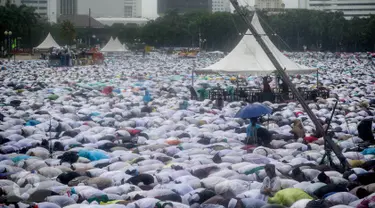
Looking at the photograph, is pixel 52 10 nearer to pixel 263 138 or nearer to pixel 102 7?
pixel 102 7

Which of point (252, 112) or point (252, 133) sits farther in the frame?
point (252, 133)

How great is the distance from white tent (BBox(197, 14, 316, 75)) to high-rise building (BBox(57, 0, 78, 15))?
128 m

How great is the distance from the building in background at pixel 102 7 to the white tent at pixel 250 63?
137 meters

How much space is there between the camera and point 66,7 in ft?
490

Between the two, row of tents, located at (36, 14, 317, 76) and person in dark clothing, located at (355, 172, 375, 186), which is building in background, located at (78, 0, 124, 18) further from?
person in dark clothing, located at (355, 172, 375, 186)

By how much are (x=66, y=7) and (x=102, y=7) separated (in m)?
19.6

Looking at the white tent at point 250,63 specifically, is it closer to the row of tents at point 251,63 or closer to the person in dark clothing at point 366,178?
the row of tents at point 251,63

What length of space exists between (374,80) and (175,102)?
13775mm

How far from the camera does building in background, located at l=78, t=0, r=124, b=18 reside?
516 feet

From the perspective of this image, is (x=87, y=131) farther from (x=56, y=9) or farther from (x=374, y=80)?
(x=56, y=9)

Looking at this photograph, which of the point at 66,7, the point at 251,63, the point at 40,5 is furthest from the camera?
the point at 66,7

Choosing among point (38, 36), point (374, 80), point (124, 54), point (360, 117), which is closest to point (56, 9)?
point (38, 36)

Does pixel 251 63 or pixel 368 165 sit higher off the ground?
pixel 251 63

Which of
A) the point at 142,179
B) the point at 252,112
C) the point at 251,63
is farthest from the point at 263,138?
the point at 251,63
